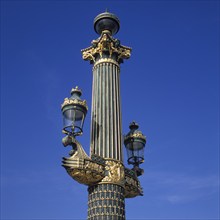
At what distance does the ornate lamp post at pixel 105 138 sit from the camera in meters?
18.5

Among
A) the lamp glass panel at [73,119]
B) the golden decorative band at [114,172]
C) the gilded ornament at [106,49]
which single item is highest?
the gilded ornament at [106,49]

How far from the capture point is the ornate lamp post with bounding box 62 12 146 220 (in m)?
18.5

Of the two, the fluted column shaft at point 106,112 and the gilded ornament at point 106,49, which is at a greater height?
the gilded ornament at point 106,49

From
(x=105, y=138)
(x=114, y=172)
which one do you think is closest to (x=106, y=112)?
(x=105, y=138)

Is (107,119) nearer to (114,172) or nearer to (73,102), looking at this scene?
(73,102)

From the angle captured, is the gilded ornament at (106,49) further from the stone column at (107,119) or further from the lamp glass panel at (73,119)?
the lamp glass panel at (73,119)

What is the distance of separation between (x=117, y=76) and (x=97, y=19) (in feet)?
12.2

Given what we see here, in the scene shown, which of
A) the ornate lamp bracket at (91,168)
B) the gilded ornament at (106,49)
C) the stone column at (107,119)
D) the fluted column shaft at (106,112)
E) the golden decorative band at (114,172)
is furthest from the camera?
the gilded ornament at (106,49)

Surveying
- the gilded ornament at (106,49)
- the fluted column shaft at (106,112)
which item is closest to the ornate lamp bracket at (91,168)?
the fluted column shaft at (106,112)

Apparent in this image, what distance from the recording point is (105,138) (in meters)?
20.3

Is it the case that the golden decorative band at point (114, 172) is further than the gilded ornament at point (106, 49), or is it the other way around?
the gilded ornament at point (106, 49)

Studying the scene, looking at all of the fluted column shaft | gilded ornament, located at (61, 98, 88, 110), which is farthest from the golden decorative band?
gilded ornament, located at (61, 98, 88, 110)

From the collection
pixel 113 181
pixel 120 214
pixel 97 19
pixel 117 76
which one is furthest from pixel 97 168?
pixel 97 19

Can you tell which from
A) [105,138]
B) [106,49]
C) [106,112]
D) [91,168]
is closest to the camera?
[91,168]
